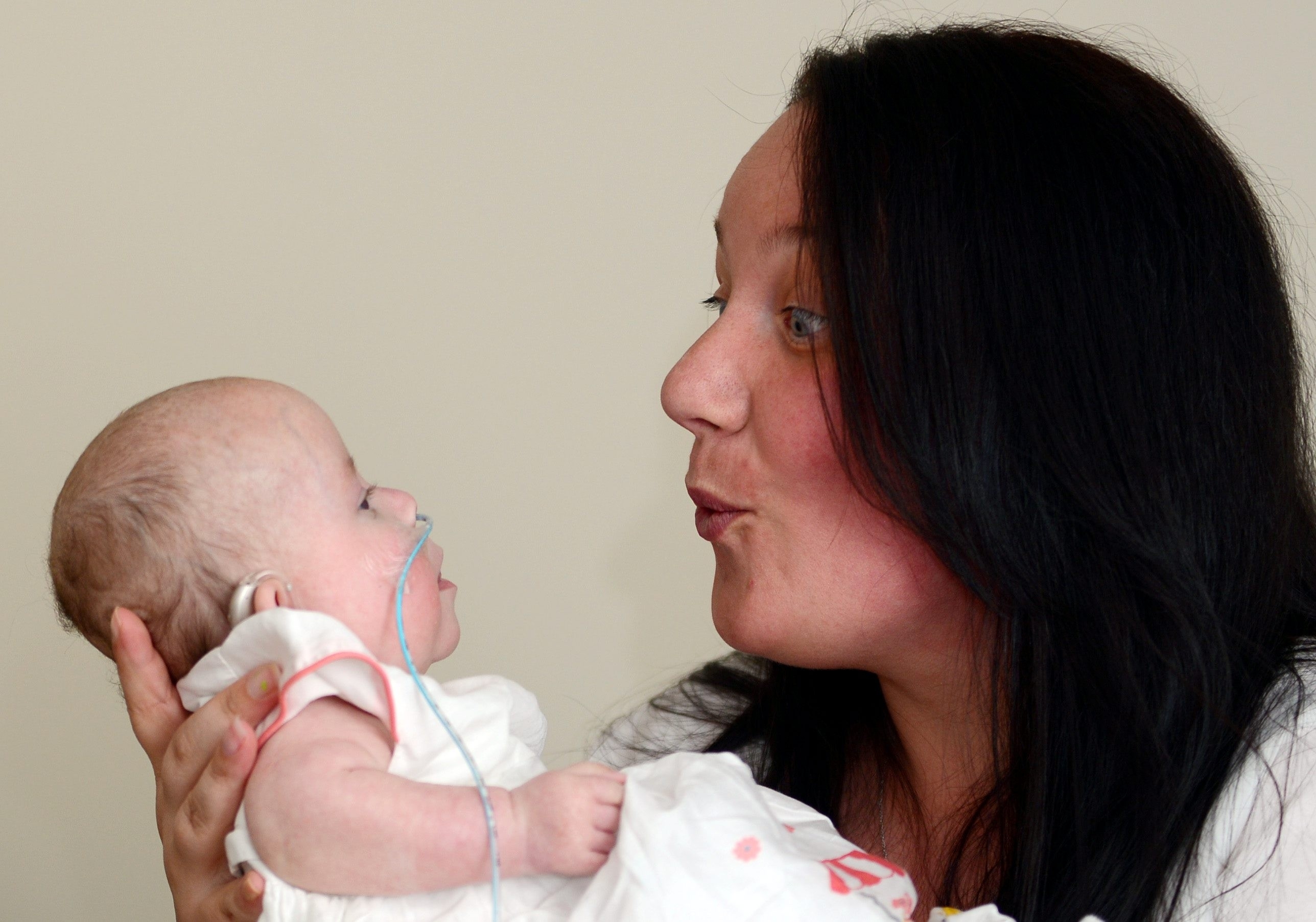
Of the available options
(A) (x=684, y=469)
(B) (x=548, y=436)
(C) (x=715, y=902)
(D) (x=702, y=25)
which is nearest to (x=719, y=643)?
(A) (x=684, y=469)

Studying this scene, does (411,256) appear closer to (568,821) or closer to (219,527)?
(219,527)

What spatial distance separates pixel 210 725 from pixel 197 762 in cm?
7

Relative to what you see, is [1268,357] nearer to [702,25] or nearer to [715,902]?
[715,902]

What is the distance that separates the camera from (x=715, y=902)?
0.88 m

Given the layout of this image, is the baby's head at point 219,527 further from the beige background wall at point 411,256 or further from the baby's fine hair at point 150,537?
the beige background wall at point 411,256

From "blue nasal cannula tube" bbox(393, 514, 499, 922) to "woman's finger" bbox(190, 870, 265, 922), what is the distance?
0.19 m

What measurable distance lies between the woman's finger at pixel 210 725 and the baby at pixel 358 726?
2 cm

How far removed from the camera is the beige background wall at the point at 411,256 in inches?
82.6

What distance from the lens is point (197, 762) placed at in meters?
1.14

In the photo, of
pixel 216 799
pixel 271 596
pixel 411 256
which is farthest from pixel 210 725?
pixel 411 256

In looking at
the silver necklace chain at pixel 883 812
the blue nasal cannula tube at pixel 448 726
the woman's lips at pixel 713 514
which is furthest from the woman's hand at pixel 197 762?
the silver necklace chain at pixel 883 812

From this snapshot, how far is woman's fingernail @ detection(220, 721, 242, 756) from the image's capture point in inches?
39.6

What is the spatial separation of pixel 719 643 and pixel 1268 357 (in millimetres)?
1354

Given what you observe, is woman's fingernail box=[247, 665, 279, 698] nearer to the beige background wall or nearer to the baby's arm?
the baby's arm
